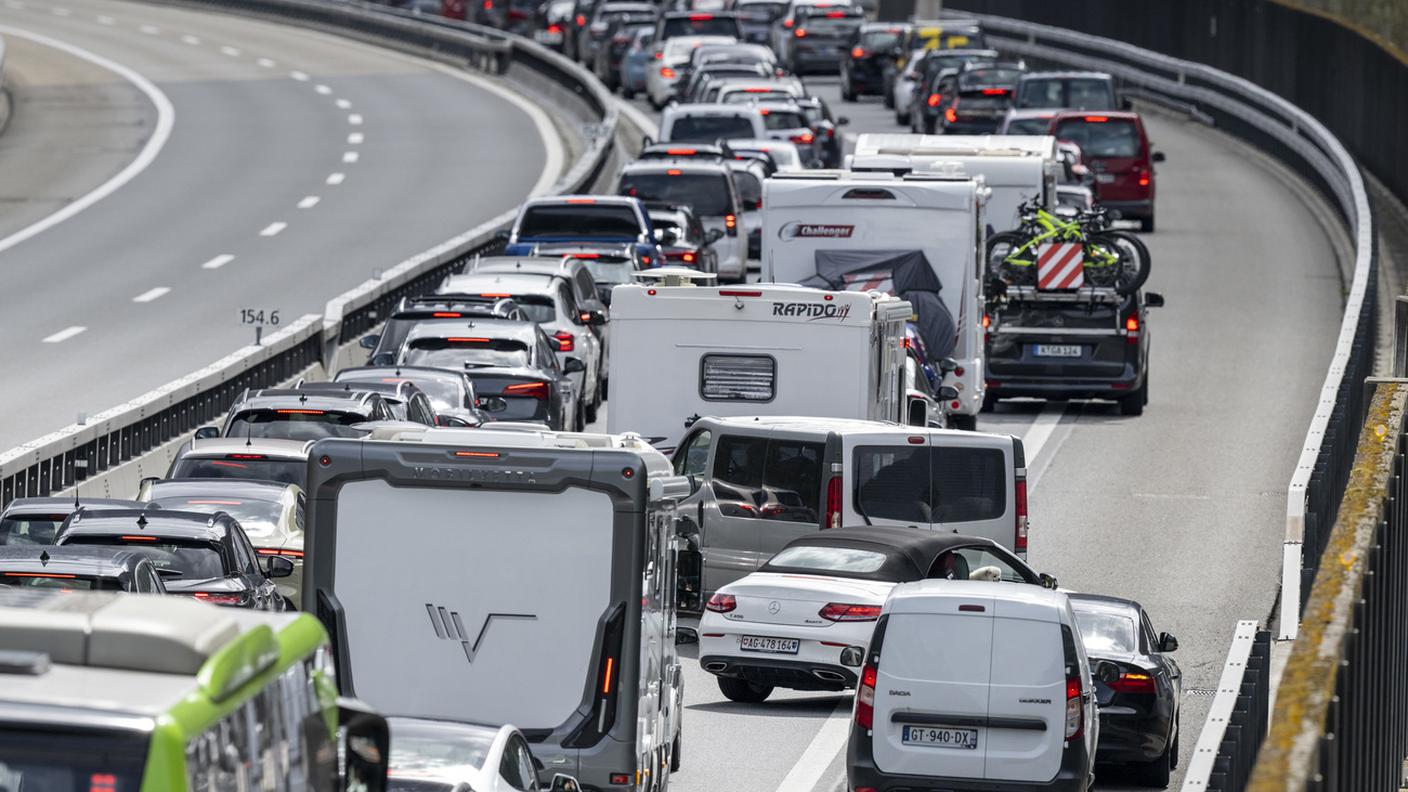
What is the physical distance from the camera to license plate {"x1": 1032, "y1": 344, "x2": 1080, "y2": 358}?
3130 cm

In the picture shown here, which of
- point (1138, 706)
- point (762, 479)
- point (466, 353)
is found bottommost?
point (1138, 706)

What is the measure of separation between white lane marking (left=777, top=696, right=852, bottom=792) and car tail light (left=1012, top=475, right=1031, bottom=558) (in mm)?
2084

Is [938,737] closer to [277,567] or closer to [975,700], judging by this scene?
[975,700]

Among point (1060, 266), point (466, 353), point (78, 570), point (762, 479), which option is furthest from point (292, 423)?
point (1060, 266)

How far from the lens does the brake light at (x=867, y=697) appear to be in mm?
14625

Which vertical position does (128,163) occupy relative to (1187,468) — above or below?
above

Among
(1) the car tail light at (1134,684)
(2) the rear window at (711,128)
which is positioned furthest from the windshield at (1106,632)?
(2) the rear window at (711,128)

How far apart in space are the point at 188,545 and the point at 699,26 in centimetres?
5443

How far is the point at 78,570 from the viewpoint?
15.4m

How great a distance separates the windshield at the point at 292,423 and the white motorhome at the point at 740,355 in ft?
7.69

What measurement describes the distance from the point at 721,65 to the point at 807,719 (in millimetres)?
43043

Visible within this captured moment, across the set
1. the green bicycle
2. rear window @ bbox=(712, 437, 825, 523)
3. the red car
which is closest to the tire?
rear window @ bbox=(712, 437, 825, 523)

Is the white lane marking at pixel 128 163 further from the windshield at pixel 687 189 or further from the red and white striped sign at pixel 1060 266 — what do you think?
the red and white striped sign at pixel 1060 266

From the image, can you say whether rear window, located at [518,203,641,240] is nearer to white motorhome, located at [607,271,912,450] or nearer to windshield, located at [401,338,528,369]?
windshield, located at [401,338,528,369]
